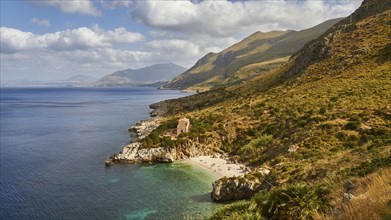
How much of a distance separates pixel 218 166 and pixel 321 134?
1694cm

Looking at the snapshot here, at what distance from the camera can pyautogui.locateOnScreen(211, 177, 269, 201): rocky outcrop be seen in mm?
38103

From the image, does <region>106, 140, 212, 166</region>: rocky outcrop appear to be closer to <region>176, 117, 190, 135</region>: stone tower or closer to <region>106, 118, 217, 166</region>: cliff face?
<region>106, 118, 217, 166</region>: cliff face

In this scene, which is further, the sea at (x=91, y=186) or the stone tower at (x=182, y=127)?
the stone tower at (x=182, y=127)

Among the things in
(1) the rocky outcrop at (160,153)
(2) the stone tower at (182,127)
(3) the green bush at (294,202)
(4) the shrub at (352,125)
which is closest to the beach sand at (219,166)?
(1) the rocky outcrop at (160,153)

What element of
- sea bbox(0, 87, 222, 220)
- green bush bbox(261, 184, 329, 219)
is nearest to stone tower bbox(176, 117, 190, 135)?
sea bbox(0, 87, 222, 220)

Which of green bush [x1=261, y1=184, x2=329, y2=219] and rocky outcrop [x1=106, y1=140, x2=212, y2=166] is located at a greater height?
green bush [x1=261, y1=184, x2=329, y2=219]

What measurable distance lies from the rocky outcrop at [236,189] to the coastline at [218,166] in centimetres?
787

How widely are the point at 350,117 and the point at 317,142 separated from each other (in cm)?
933

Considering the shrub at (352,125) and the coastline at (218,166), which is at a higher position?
the shrub at (352,125)

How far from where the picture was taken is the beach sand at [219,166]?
48.6m

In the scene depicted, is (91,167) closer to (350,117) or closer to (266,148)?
(266,148)

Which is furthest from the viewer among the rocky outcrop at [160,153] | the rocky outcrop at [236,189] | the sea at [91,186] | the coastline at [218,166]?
the rocky outcrop at [160,153]

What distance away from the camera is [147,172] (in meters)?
52.1

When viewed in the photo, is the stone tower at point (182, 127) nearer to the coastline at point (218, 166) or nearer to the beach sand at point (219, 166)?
the coastline at point (218, 166)
